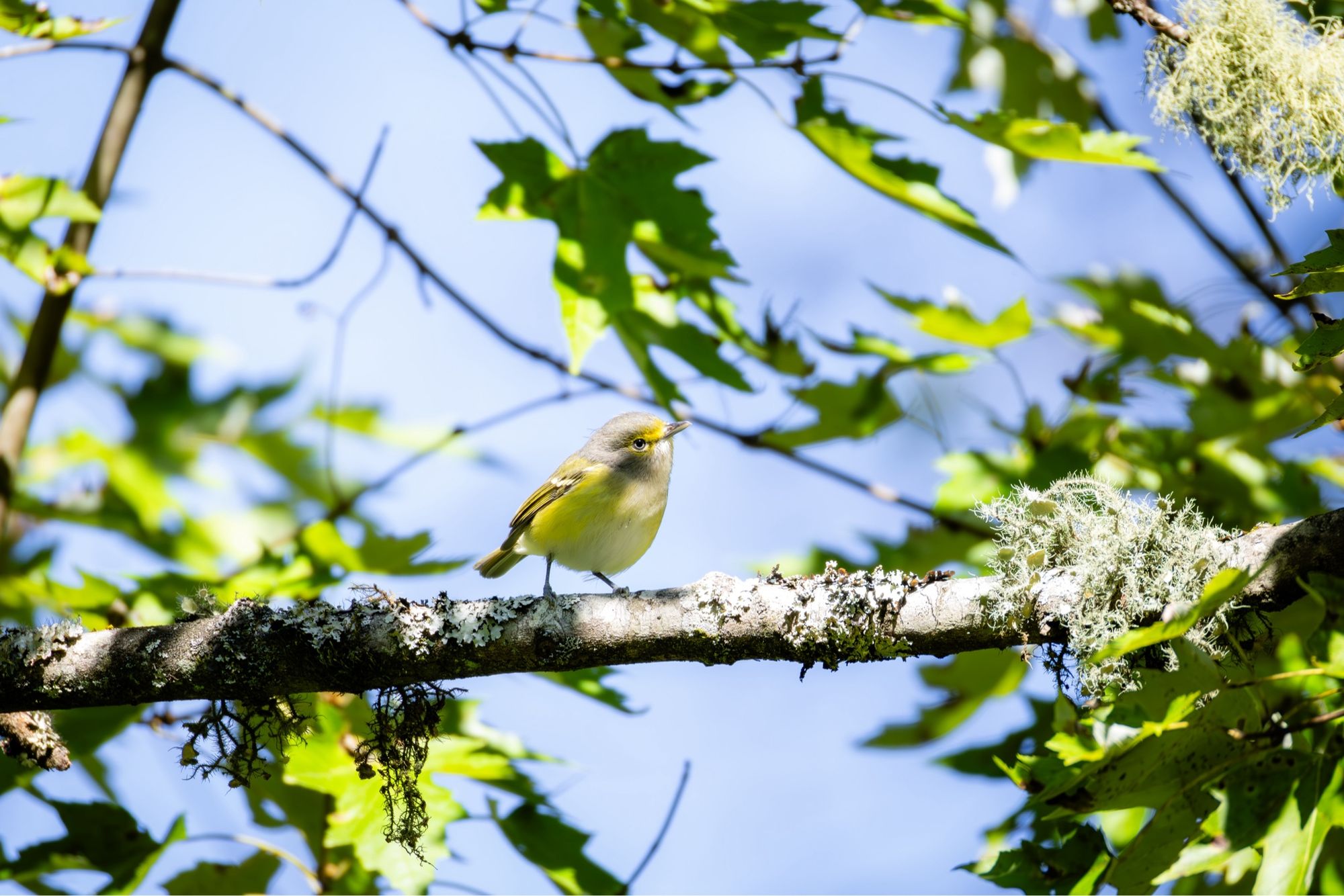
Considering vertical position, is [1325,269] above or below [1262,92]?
below

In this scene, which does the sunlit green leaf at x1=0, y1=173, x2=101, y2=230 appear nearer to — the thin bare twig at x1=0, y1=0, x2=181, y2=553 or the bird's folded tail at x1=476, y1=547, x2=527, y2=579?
the thin bare twig at x1=0, y1=0, x2=181, y2=553

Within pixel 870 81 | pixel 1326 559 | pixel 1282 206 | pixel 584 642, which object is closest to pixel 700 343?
pixel 870 81

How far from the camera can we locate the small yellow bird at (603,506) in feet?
15.9

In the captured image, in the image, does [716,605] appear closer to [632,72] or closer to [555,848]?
[555,848]

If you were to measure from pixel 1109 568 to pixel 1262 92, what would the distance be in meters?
1.42

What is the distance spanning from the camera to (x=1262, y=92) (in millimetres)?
3037

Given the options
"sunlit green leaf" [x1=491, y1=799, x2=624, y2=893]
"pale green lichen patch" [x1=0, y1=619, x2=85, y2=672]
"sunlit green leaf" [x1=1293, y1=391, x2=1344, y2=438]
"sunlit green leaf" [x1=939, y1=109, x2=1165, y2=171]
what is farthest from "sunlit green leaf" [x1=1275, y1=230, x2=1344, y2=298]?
"pale green lichen patch" [x1=0, y1=619, x2=85, y2=672]

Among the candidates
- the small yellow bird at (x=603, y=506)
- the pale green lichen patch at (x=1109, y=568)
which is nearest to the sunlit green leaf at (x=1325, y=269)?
the pale green lichen patch at (x=1109, y=568)

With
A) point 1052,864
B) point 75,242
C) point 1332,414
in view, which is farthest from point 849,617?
point 75,242

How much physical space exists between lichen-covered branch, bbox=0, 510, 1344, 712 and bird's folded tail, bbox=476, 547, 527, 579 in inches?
86.3

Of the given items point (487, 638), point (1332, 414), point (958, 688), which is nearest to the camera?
point (1332, 414)

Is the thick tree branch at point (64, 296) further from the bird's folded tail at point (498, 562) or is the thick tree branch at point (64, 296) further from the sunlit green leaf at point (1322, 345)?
the sunlit green leaf at point (1322, 345)

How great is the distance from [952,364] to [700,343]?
1078 millimetres

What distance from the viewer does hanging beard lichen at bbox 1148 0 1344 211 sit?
2977 millimetres
